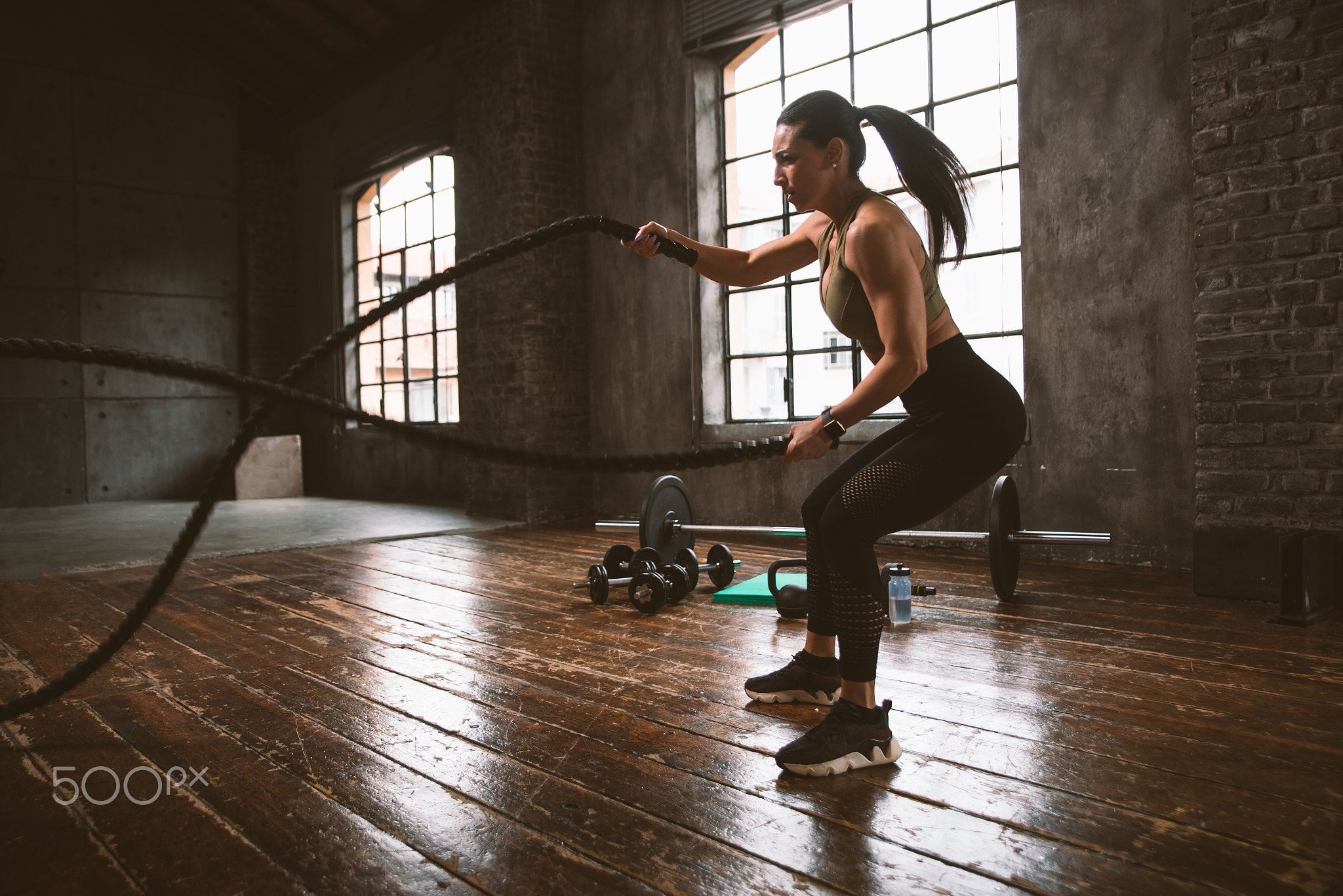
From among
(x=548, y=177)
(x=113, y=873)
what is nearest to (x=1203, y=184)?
(x=113, y=873)

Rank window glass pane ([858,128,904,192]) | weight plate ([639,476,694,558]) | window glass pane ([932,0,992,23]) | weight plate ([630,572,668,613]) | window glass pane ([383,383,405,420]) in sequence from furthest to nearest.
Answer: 1. window glass pane ([383,383,405,420])
2. window glass pane ([858,128,904,192])
3. window glass pane ([932,0,992,23])
4. weight plate ([639,476,694,558])
5. weight plate ([630,572,668,613])

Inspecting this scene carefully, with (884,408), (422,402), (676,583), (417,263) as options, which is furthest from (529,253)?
(676,583)

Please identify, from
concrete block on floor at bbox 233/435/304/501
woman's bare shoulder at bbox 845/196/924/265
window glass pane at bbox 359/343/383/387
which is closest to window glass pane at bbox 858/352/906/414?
woman's bare shoulder at bbox 845/196/924/265

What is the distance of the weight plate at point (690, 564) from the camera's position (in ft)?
12.3

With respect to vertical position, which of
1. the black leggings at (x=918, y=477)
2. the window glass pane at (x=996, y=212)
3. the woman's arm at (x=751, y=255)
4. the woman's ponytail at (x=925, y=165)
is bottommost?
the black leggings at (x=918, y=477)

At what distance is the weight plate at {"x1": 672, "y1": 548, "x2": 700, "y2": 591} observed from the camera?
3762mm

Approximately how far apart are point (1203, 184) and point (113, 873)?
4.06m

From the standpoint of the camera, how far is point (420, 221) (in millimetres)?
8625

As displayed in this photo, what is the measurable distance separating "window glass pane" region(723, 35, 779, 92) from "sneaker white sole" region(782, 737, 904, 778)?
4971mm

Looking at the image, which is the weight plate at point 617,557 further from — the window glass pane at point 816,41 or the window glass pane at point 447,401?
the window glass pane at point 447,401

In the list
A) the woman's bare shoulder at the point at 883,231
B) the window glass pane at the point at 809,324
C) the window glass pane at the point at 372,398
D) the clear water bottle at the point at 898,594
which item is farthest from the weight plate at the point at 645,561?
the window glass pane at the point at 372,398

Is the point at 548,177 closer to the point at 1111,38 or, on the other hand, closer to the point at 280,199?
the point at 1111,38

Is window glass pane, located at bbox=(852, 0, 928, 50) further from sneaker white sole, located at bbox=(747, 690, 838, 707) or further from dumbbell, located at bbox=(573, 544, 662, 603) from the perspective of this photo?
sneaker white sole, located at bbox=(747, 690, 838, 707)

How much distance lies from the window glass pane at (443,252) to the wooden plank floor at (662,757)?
5197 millimetres
